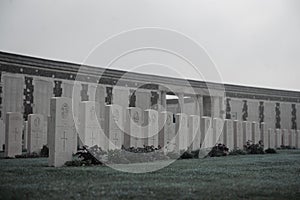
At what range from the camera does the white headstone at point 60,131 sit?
12.1 meters

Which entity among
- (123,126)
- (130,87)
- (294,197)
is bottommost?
(294,197)

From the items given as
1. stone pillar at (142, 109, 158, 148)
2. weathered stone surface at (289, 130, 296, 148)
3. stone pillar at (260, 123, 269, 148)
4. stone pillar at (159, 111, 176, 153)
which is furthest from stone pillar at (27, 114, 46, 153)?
weathered stone surface at (289, 130, 296, 148)

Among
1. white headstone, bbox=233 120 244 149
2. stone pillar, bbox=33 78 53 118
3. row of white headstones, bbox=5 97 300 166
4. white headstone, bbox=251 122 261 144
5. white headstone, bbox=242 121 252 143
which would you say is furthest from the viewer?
stone pillar, bbox=33 78 53 118

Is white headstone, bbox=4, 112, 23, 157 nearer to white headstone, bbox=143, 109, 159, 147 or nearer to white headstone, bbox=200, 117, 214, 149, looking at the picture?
white headstone, bbox=143, 109, 159, 147

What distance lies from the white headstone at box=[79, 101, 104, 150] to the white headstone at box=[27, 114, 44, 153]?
3.80m

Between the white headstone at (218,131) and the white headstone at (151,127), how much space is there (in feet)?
14.1

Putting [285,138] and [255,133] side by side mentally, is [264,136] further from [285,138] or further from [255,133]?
[285,138]

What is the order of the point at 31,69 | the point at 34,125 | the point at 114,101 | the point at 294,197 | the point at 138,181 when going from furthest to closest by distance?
the point at 114,101 → the point at 31,69 → the point at 34,125 → the point at 138,181 → the point at 294,197

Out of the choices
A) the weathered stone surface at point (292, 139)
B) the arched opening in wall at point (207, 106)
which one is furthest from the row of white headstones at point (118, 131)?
the arched opening in wall at point (207, 106)

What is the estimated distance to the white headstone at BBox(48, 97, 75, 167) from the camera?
12.1 m

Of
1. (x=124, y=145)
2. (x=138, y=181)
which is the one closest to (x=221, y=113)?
(x=124, y=145)

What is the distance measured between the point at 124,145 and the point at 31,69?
1455cm

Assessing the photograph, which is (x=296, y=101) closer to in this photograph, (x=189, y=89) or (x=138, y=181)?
(x=189, y=89)

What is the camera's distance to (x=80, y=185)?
309 inches
